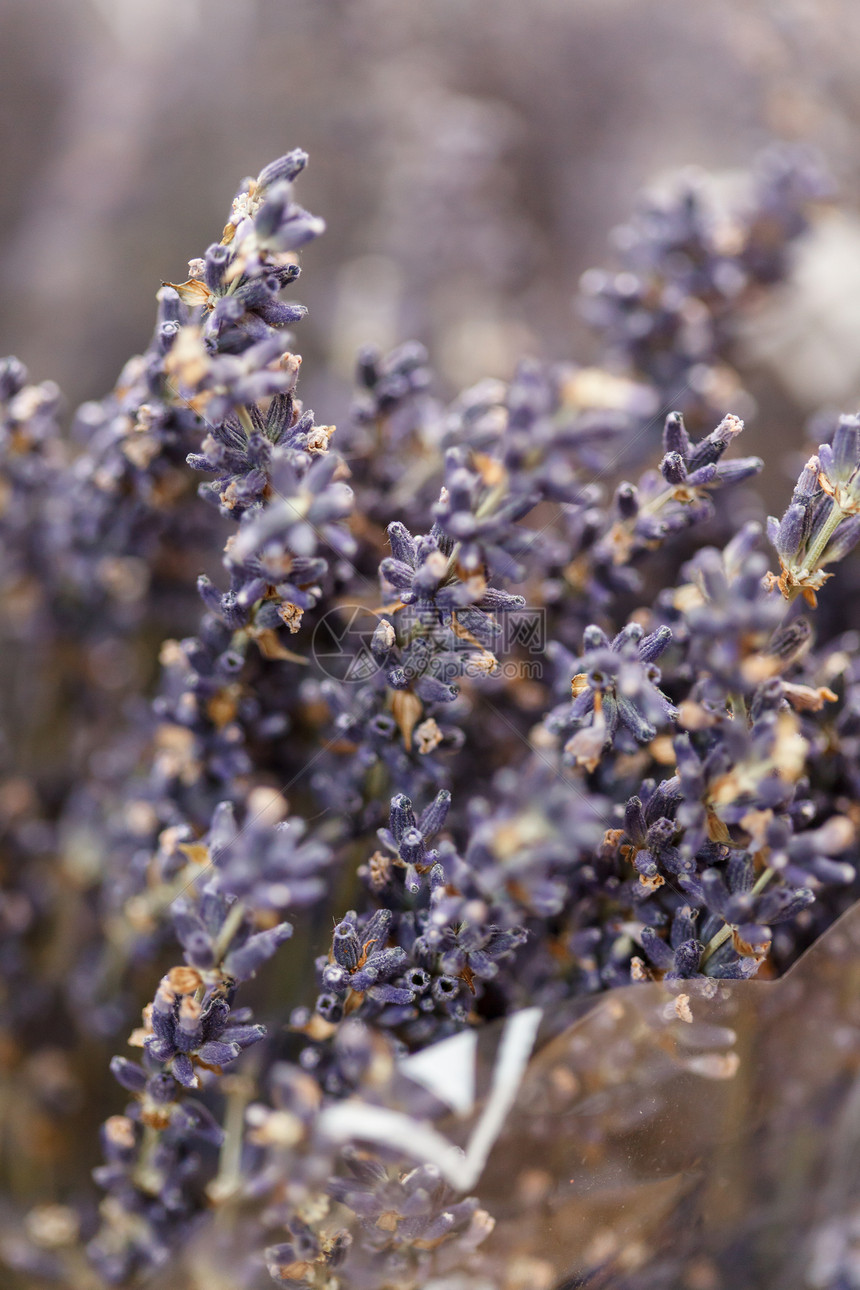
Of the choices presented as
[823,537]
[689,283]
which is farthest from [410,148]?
[823,537]

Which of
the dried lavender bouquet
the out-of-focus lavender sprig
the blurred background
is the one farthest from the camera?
the blurred background

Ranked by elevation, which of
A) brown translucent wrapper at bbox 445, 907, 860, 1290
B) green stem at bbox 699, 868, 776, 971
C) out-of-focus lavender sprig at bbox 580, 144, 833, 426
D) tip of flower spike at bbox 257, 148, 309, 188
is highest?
out-of-focus lavender sprig at bbox 580, 144, 833, 426

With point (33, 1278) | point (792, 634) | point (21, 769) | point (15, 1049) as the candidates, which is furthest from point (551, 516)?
point (33, 1278)

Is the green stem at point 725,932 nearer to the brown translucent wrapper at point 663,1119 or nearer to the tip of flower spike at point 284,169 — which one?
the brown translucent wrapper at point 663,1119

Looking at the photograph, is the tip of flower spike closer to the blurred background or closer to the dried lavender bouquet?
the dried lavender bouquet

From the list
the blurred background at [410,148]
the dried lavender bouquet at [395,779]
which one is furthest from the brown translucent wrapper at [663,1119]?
the blurred background at [410,148]

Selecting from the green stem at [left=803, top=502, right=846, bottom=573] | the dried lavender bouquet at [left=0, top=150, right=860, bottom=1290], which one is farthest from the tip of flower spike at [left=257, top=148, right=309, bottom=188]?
the green stem at [left=803, top=502, right=846, bottom=573]

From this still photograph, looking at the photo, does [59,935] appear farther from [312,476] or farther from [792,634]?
[792,634]
